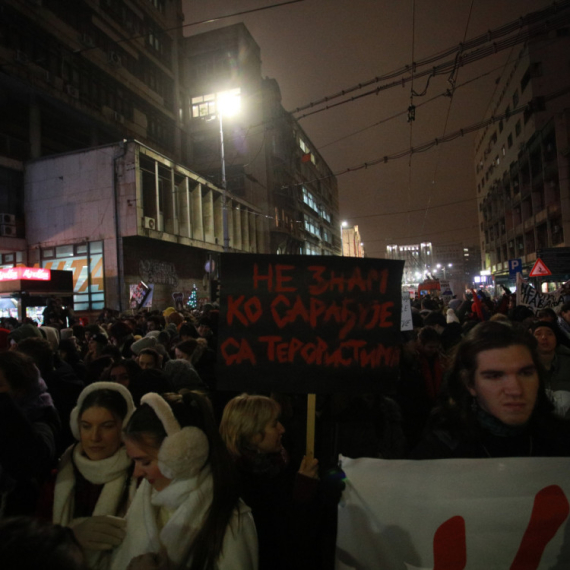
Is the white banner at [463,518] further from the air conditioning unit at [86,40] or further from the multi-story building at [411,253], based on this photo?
the multi-story building at [411,253]

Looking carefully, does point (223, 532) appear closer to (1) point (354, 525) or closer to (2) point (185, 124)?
(1) point (354, 525)

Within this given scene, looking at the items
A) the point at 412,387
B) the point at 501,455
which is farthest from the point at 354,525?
the point at 412,387

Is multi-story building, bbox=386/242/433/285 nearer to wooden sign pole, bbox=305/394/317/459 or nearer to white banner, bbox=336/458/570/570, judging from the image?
wooden sign pole, bbox=305/394/317/459

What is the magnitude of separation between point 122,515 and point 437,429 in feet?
5.40

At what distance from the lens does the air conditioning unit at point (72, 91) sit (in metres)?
24.9

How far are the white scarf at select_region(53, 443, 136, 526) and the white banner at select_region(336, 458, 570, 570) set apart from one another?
113 cm

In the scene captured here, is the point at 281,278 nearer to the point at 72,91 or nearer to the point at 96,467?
the point at 96,467

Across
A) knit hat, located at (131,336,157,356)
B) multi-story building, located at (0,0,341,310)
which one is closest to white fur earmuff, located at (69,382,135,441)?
knit hat, located at (131,336,157,356)

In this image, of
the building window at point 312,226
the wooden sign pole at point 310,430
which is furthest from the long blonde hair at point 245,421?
the building window at point 312,226

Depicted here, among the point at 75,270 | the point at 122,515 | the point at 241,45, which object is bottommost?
the point at 122,515

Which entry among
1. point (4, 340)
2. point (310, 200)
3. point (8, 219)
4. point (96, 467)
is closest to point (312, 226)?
point (310, 200)

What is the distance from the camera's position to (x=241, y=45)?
135 ft

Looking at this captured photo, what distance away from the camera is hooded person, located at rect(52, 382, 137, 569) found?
1.98 metres

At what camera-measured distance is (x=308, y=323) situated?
2486 millimetres
